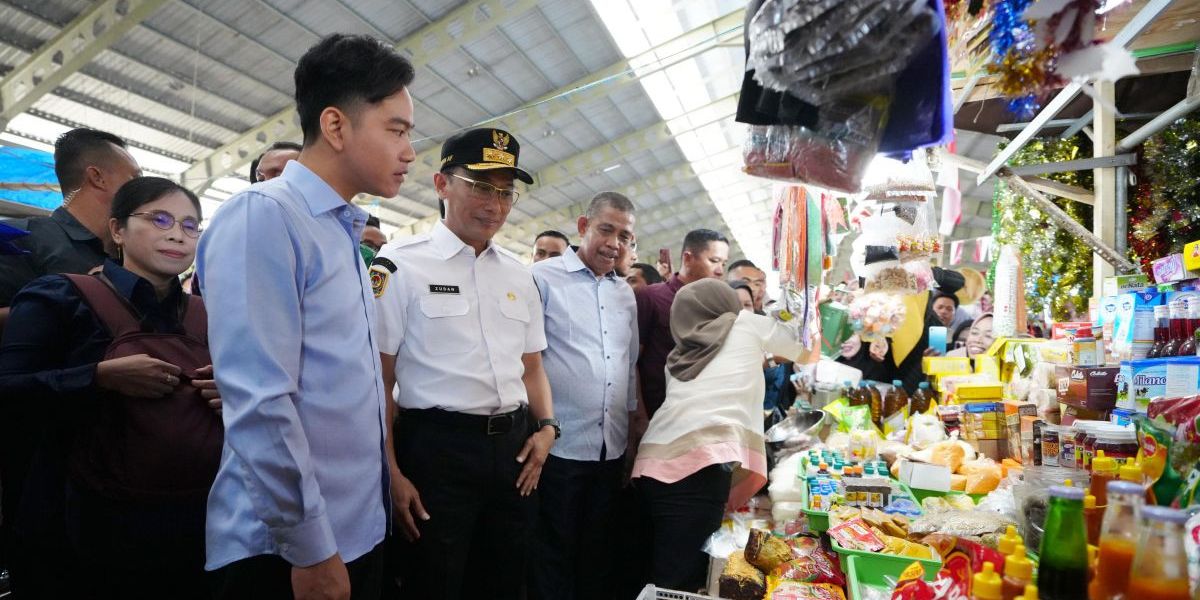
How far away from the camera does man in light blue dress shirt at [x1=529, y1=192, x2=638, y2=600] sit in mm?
2232

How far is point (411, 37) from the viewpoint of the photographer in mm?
7031

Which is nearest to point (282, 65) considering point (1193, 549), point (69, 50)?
point (69, 50)

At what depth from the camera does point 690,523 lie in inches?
83.0

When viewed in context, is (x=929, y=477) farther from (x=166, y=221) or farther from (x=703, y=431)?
(x=166, y=221)

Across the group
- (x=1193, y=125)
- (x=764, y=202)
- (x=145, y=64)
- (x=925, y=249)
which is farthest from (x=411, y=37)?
(x=764, y=202)

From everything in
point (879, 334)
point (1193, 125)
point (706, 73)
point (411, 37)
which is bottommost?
point (879, 334)

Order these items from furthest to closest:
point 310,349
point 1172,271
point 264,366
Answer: point 1172,271 → point 310,349 → point 264,366

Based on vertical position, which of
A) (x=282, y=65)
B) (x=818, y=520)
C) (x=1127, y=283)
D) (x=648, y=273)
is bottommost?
(x=818, y=520)

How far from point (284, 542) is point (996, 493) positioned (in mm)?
1799

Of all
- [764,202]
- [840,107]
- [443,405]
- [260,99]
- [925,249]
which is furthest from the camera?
[764,202]

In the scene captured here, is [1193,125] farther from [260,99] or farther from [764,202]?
[764,202]

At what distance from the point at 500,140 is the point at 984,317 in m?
3.46

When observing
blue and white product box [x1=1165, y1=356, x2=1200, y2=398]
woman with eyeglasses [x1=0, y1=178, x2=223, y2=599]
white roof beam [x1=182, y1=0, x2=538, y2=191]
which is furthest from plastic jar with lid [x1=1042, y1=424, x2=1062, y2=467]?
white roof beam [x1=182, y1=0, x2=538, y2=191]

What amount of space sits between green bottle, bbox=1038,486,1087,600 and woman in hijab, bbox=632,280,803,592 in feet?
4.19
